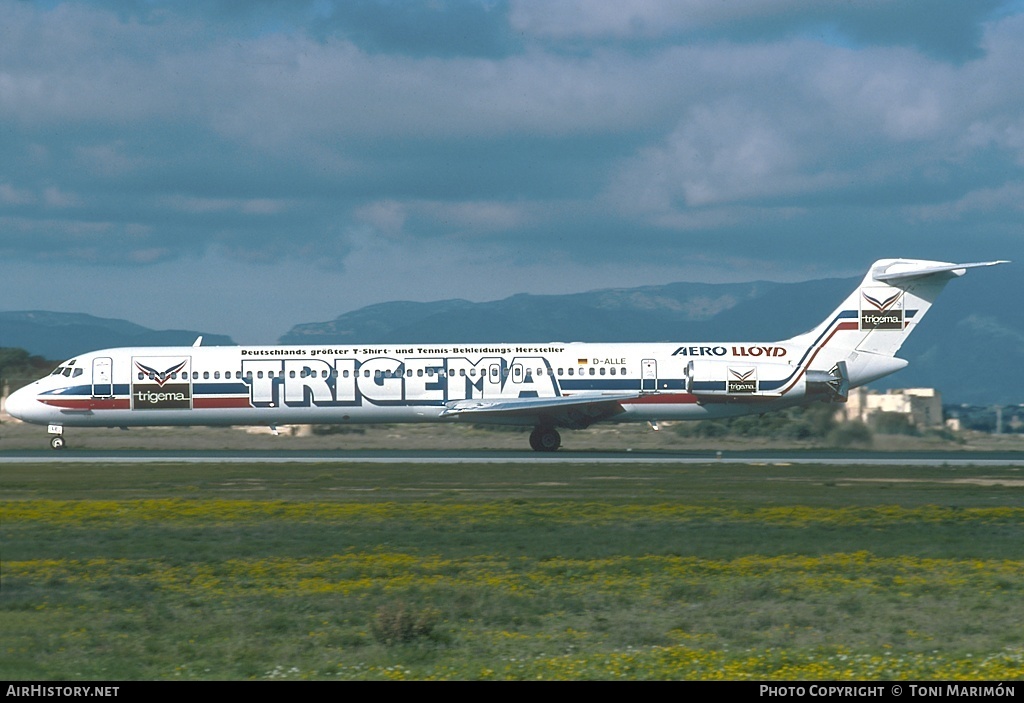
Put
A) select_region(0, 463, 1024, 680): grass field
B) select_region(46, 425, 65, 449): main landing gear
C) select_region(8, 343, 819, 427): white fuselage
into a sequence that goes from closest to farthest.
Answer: select_region(0, 463, 1024, 680): grass field < select_region(8, 343, 819, 427): white fuselage < select_region(46, 425, 65, 449): main landing gear

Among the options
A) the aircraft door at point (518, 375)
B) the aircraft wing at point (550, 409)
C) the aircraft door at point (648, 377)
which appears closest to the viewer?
the aircraft wing at point (550, 409)

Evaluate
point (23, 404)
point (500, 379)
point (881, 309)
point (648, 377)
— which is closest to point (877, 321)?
point (881, 309)

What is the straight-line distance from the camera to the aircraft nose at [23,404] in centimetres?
4634

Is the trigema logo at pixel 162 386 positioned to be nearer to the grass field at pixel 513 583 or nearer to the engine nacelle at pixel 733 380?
the grass field at pixel 513 583

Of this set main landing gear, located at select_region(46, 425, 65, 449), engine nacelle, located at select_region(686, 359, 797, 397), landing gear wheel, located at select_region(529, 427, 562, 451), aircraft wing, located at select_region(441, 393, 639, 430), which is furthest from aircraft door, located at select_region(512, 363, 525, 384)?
main landing gear, located at select_region(46, 425, 65, 449)

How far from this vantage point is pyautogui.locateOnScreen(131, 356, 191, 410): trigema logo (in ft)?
149

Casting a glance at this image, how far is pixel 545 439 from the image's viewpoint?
149 ft

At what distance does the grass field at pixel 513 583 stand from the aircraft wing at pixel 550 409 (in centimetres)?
1484

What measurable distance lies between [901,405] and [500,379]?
707 inches

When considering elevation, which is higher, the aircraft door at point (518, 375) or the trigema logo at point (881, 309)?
the trigema logo at point (881, 309)

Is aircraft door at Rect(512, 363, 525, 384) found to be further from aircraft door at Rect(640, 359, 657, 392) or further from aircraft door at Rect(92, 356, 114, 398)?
aircraft door at Rect(92, 356, 114, 398)

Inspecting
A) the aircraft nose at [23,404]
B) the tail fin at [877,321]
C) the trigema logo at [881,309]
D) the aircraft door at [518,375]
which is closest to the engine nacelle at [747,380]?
the tail fin at [877,321]

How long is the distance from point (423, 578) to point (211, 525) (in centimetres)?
729

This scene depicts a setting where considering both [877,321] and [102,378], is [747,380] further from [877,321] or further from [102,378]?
[102,378]
